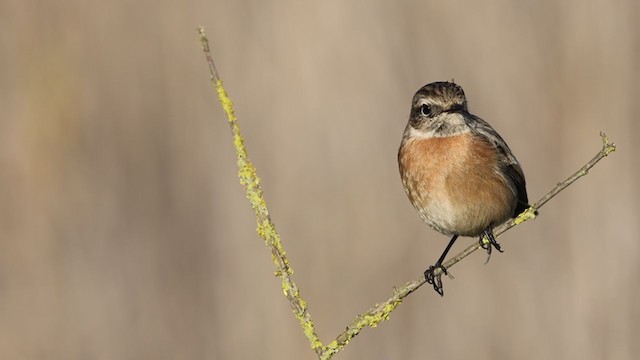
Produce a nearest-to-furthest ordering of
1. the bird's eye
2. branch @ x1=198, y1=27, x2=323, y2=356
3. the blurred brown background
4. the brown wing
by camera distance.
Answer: branch @ x1=198, y1=27, x2=323, y2=356, the bird's eye, the brown wing, the blurred brown background

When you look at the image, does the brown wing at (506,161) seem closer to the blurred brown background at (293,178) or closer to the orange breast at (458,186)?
the orange breast at (458,186)

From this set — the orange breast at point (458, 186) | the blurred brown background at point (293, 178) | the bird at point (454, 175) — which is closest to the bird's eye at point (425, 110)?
the bird at point (454, 175)

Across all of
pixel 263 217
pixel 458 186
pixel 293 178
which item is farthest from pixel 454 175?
pixel 293 178

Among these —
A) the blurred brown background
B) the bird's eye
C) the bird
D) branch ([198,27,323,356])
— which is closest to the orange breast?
the bird

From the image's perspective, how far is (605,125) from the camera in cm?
654

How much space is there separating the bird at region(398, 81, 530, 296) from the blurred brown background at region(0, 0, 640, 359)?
2.08m

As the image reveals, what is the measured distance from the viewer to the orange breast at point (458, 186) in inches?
163

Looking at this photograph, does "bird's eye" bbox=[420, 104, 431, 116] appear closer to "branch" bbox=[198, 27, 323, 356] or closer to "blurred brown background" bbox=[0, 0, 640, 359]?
"branch" bbox=[198, 27, 323, 356]

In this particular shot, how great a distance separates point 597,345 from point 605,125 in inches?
52.7

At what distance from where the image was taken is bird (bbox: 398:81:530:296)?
4137mm

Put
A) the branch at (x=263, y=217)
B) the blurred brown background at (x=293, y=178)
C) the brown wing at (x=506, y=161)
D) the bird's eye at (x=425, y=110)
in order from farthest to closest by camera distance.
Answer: the blurred brown background at (x=293, y=178), the brown wing at (x=506, y=161), the bird's eye at (x=425, y=110), the branch at (x=263, y=217)

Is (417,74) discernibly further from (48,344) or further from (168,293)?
(48,344)

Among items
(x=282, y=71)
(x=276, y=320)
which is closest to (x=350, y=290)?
(x=276, y=320)

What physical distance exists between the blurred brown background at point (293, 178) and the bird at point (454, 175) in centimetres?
A: 208
